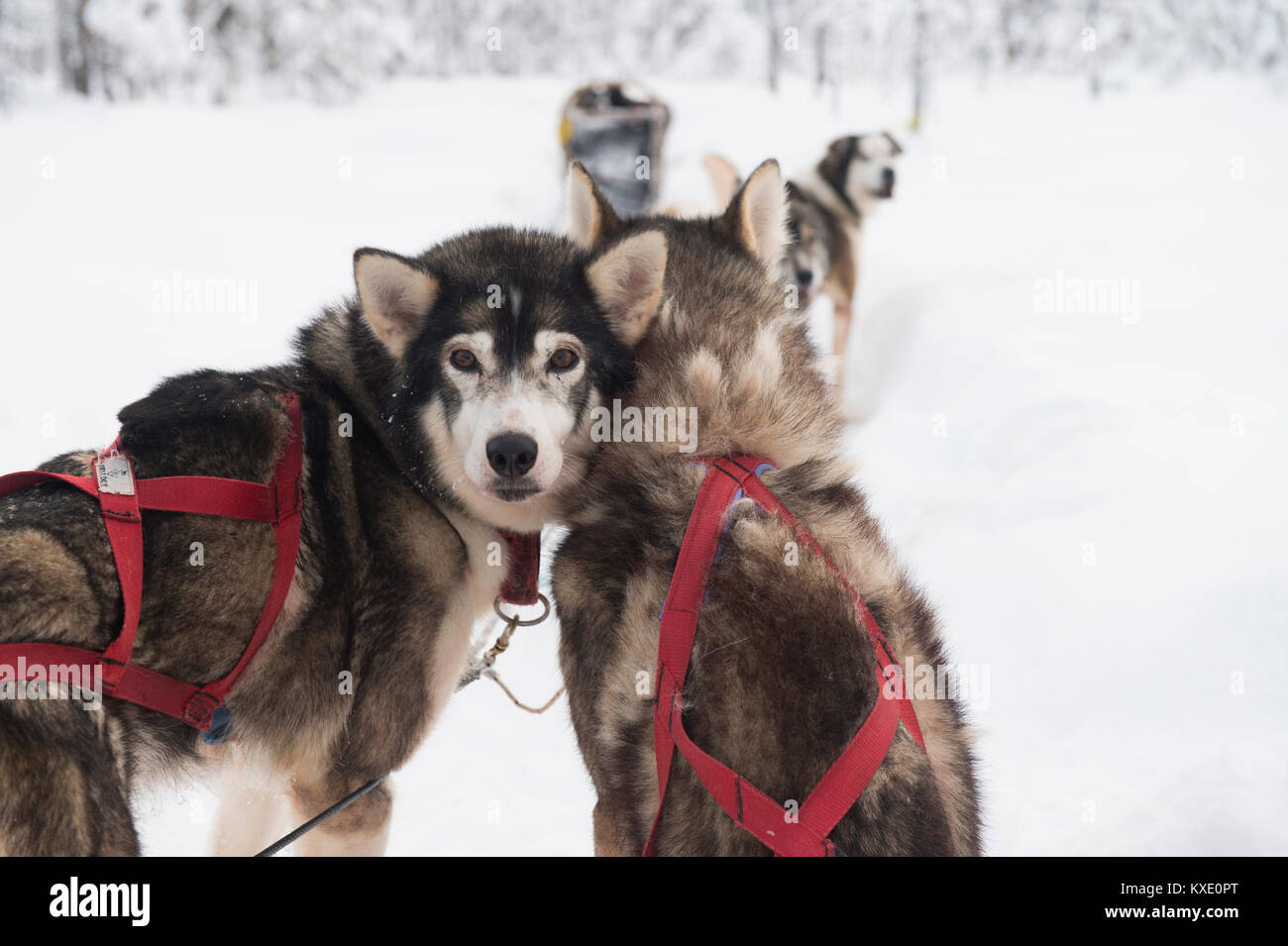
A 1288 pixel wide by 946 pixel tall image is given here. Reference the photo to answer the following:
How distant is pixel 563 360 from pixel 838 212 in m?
6.87

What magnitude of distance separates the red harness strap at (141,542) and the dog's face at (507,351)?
14.9 inches

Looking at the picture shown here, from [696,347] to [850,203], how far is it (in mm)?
7219

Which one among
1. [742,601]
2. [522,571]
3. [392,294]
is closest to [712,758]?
[742,601]

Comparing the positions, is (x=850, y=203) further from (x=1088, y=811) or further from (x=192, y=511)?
(x=192, y=511)

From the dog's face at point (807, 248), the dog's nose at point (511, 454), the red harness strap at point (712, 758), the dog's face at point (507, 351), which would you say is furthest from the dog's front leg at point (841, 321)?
the red harness strap at point (712, 758)

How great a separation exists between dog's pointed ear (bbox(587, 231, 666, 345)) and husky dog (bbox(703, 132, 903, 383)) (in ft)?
16.2

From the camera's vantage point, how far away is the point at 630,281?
2285mm

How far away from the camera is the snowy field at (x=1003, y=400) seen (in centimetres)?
317

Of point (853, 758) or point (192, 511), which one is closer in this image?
point (853, 758)

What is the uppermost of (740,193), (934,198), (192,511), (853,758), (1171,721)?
(934,198)

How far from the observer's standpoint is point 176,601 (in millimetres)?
1977

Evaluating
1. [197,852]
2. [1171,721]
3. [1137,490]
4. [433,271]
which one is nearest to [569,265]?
[433,271]

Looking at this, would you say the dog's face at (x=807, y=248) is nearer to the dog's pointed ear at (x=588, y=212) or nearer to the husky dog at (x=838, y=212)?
the husky dog at (x=838, y=212)

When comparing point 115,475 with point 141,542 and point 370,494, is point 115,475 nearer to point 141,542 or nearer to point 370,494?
point 141,542
